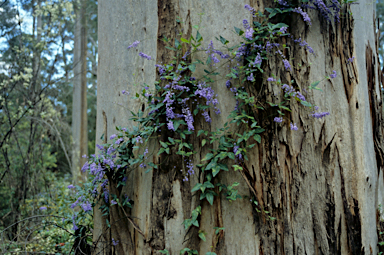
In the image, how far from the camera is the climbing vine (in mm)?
1762

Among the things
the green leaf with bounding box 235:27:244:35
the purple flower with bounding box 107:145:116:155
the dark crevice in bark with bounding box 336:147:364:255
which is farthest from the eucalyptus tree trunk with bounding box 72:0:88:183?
the dark crevice in bark with bounding box 336:147:364:255

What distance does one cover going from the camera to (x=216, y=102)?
5.93ft

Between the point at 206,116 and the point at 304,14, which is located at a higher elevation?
the point at 304,14

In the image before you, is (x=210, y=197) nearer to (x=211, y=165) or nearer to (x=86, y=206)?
(x=211, y=165)

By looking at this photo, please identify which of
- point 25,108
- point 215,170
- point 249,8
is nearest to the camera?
point 215,170

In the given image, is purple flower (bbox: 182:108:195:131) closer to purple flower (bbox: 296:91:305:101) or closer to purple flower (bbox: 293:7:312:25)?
purple flower (bbox: 296:91:305:101)

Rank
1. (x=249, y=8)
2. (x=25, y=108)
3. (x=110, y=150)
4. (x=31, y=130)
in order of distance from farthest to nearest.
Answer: (x=25, y=108) → (x=31, y=130) → (x=110, y=150) → (x=249, y=8)

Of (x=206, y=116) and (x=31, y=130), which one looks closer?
(x=206, y=116)

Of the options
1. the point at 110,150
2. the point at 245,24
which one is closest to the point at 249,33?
the point at 245,24

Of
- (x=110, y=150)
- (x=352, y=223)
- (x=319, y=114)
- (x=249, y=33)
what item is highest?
(x=249, y=33)

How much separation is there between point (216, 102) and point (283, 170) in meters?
0.60

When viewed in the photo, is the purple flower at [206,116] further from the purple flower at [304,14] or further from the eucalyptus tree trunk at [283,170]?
the purple flower at [304,14]

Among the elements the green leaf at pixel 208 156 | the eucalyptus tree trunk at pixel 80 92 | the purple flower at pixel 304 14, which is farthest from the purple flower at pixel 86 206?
the eucalyptus tree trunk at pixel 80 92

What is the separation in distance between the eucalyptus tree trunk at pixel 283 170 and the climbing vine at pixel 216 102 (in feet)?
0.17
